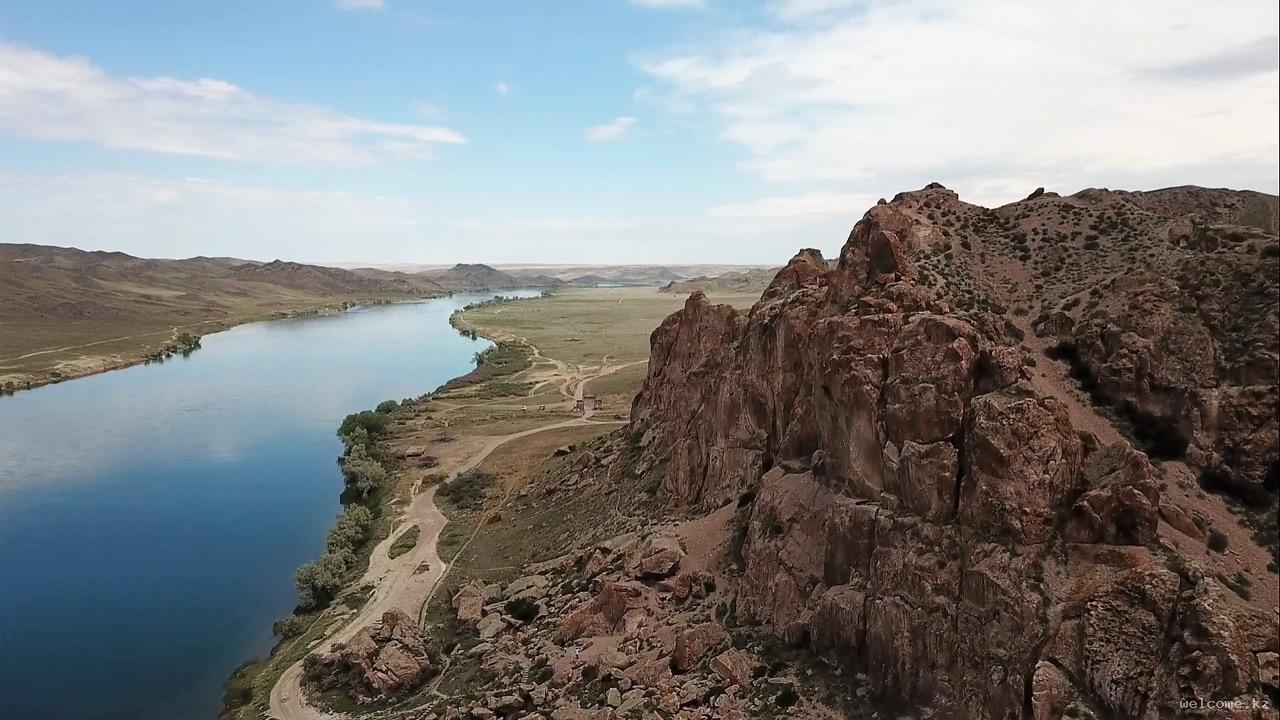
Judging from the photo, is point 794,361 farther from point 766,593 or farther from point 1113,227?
point 1113,227

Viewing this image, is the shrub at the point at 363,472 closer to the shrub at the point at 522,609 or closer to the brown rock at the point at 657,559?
the shrub at the point at 522,609

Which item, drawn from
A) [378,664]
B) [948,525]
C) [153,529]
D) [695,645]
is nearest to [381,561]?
[378,664]

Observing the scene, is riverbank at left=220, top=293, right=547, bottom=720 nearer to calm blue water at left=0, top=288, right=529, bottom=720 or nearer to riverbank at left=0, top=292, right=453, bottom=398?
calm blue water at left=0, top=288, right=529, bottom=720

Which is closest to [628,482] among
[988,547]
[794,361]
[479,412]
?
[794,361]

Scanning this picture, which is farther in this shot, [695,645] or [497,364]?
[497,364]

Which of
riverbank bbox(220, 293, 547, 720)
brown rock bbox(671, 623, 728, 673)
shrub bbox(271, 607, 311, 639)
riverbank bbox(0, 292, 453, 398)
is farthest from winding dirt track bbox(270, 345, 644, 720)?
riverbank bbox(0, 292, 453, 398)

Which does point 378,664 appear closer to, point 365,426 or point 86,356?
point 365,426
